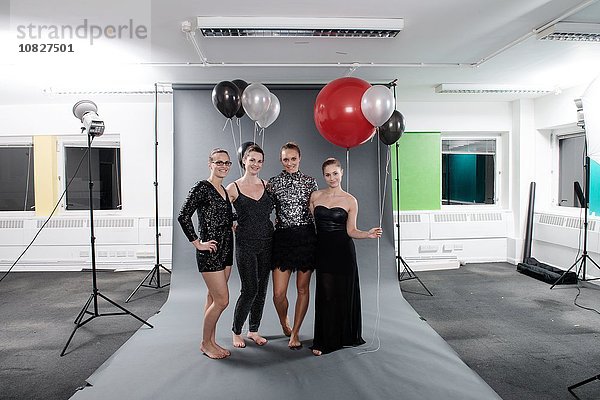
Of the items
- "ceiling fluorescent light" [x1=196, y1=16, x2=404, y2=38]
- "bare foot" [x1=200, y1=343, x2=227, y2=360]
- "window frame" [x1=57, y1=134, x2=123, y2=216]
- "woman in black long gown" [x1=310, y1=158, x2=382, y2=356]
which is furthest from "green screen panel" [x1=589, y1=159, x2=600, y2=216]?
"window frame" [x1=57, y1=134, x2=123, y2=216]

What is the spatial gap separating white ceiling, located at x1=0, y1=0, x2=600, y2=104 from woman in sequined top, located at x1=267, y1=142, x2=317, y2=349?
1251 millimetres

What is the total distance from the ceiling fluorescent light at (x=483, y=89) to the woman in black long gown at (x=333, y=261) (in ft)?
10.3

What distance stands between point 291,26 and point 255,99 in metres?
0.64

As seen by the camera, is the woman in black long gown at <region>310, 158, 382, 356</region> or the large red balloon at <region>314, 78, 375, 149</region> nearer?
the woman in black long gown at <region>310, 158, 382, 356</region>

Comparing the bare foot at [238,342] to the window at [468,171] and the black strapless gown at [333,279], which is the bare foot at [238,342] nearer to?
the black strapless gown at [333,279]

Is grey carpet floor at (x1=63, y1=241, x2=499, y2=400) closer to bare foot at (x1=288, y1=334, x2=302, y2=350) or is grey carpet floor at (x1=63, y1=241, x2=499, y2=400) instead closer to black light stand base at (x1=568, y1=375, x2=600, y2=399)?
bare foot at (x1=288, y1=334, x2=302, y2=350)

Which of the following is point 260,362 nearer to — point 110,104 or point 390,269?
point 390,269

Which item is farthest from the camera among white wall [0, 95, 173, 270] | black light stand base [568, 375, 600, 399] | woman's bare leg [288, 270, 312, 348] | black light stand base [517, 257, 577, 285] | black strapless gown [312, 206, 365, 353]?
white wall [0, 95, 173, 270]

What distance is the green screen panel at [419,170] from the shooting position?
21.2 ft

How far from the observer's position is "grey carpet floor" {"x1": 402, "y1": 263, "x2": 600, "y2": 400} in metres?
2.83

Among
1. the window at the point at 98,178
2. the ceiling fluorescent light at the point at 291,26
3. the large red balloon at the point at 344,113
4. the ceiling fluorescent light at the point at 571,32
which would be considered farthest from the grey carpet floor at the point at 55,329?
the ceiling fluorescent light at the point at 571,32

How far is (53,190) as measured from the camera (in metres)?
6.45

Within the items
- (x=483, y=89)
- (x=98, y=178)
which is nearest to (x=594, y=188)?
(x=483, y=89)

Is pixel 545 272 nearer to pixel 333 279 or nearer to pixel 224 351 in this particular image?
pixel 333 279
